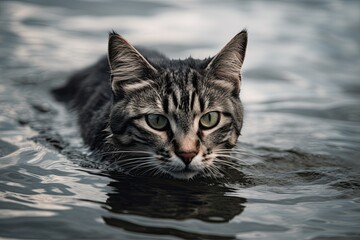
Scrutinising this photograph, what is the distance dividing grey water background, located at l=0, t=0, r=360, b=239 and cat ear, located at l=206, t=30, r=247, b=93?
85 cm

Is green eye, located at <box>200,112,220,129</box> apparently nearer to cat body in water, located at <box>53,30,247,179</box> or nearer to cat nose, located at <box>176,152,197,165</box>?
cat body in water, located at <box>53,30,247,179</box>

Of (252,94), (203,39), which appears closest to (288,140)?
(252,94)

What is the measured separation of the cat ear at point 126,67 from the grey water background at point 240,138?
0.80m

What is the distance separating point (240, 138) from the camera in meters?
7.37

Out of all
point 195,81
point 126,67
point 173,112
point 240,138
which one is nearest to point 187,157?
point 173,112

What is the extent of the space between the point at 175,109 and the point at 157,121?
19cm

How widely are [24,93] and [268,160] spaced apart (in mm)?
3528

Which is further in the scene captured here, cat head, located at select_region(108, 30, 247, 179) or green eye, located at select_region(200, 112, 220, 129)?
green eye, located at select_region(200, 112, 220, 129)

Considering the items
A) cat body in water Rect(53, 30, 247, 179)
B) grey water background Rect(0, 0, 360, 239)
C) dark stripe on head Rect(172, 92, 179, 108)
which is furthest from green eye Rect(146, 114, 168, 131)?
grey water background Rect(0, 0, 360, 239)

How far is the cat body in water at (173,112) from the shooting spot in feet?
17.4

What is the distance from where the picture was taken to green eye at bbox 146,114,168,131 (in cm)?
547

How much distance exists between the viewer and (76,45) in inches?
438

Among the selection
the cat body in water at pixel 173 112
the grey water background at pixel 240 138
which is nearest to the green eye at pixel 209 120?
the cat body in water at pixel 173 112

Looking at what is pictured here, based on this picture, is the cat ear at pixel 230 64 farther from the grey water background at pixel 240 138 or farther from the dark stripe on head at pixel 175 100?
the grey water background at pixel 240 138
